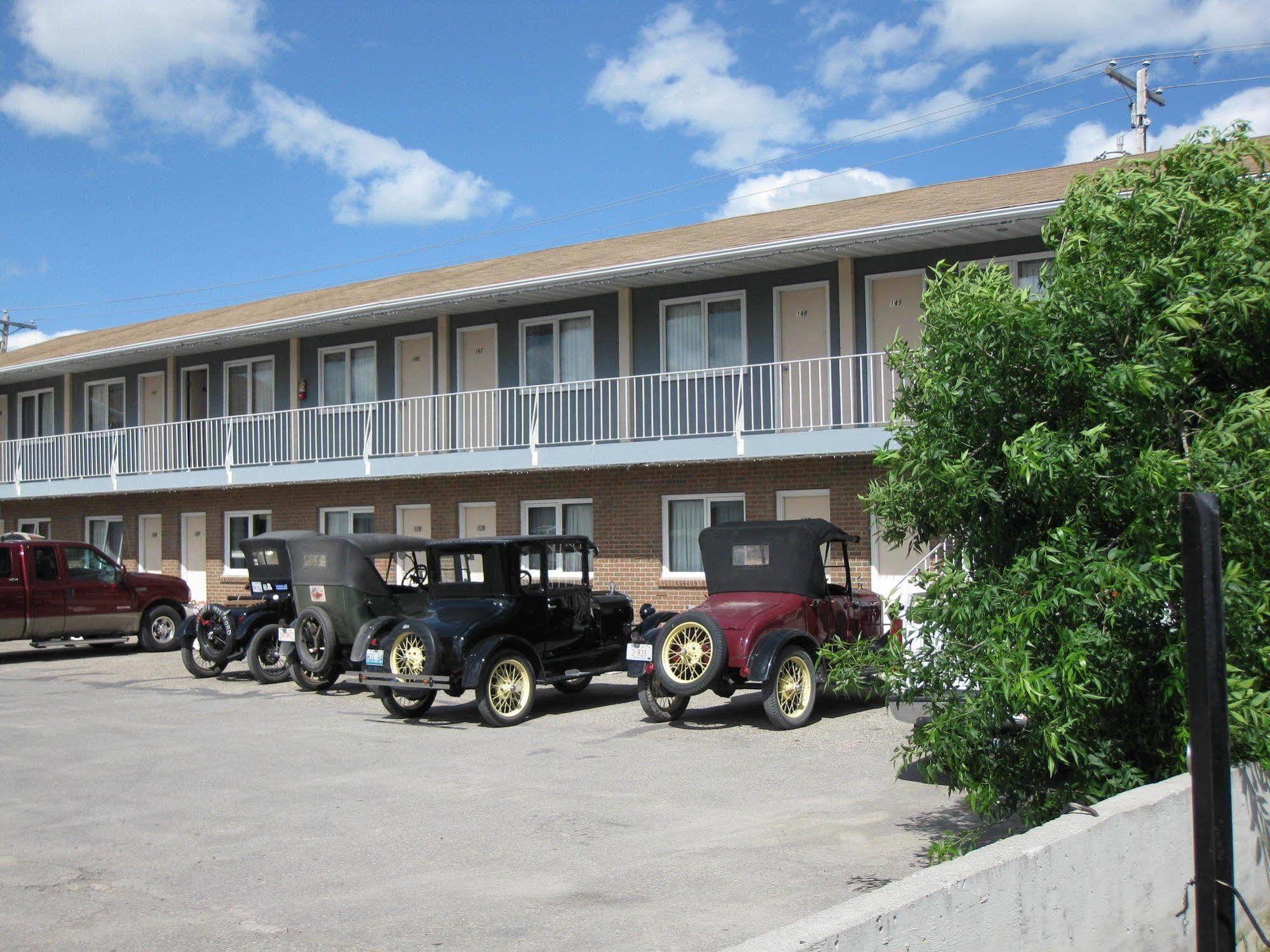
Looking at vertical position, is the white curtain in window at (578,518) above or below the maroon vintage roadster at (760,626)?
above

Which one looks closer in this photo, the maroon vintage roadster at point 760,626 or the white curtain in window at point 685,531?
the maroon vintage roadster at point 760,626

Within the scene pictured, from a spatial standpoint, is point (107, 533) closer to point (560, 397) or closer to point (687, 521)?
point (560, 397)

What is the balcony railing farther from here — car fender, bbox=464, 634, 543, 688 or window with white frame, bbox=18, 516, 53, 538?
car fender, bbox=464, 634, 543, 688

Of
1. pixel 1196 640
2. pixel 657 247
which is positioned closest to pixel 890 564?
pixel 657 247

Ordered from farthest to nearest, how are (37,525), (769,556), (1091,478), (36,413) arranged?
(36,413) → (37,525) → (769,556) → (1091,478)

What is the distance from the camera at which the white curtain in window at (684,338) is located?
19.0 meters

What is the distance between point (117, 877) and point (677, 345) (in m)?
13.8

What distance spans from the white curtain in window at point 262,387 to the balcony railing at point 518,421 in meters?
0.83

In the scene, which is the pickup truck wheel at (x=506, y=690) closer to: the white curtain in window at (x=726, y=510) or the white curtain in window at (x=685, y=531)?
the white curtain in window at (x=726, y=510)

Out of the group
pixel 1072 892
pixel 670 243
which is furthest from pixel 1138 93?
pixel 1072 892

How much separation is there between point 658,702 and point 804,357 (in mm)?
7857

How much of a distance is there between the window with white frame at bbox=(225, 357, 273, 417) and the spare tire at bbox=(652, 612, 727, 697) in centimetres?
1545

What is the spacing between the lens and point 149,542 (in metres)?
26.9

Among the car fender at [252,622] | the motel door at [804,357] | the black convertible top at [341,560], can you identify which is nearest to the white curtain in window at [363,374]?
the car fender at [252,622]
